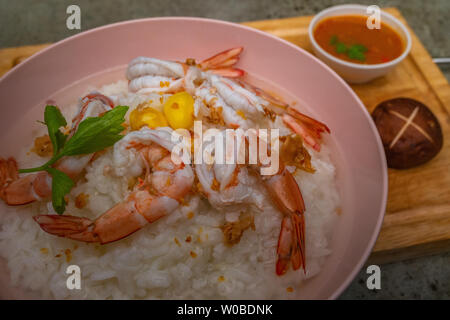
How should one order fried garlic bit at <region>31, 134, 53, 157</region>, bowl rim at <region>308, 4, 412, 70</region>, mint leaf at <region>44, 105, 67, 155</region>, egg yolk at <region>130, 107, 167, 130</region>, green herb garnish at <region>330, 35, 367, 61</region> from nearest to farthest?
mint leaf at <region>44, 105, 67, 155</region>, egg yolk at <region>130, 107, 167, 130</region>, fried garlic bit at <region>31, 134, 53, 157</region>, bowl rim at <region>308, 4, 412, 70</region>, green herb garnish at <region>330, 35, 367, 61</region>

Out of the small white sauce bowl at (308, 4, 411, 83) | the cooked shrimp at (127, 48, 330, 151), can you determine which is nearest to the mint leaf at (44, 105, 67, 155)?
the cooked shrimp at (127, 48, 330, 151)

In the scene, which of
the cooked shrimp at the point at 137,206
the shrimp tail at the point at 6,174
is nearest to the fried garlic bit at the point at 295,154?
the cooked shrimp at the point at 137,206

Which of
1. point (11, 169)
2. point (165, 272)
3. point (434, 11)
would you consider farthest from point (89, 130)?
point (434, 11)

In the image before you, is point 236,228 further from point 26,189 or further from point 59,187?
point 26,189

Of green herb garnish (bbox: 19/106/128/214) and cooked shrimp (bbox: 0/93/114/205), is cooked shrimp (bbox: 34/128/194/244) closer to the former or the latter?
green herb garnish (bbox: 19/106/128/214)

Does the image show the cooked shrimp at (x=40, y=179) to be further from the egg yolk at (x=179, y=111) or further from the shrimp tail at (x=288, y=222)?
the shrimp tail at (x=288, y=222)

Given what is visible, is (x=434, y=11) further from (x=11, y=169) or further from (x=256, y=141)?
(x=11, y=169)
